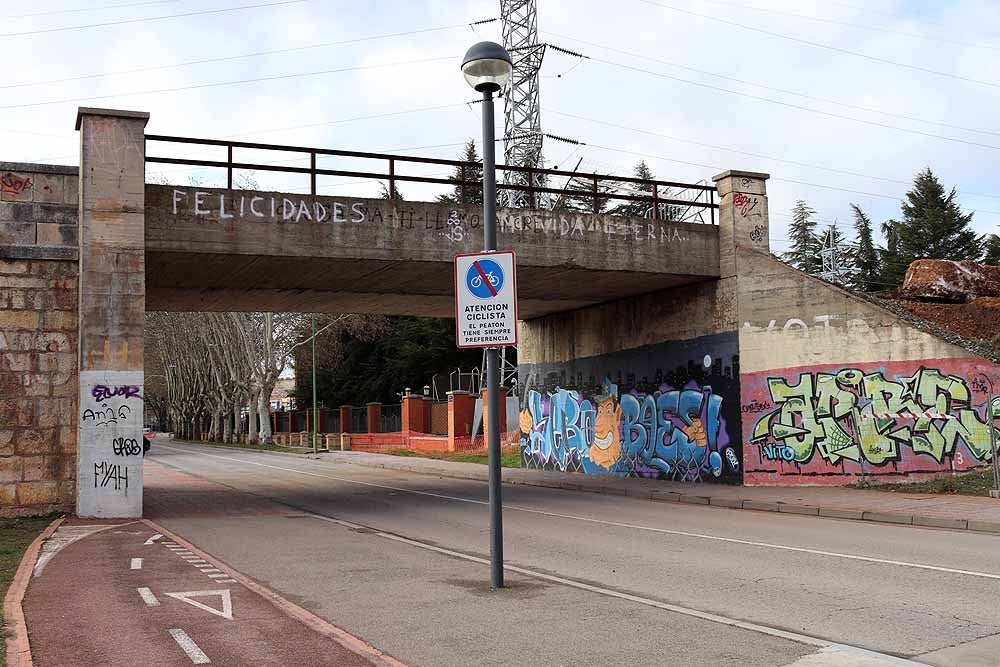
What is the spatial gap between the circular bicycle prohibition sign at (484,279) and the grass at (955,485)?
10933mm

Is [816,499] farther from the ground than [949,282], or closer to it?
closer to it

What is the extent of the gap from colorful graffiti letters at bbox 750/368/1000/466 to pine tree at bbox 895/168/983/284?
149 feet

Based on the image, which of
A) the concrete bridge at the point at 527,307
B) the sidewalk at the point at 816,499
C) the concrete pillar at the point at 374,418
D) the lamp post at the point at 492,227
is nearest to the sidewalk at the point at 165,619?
the lamp post at the point at 492,227

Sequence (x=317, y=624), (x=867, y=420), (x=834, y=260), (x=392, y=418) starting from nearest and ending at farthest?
(x=317, y=624) < (x=867, y=420) < (x=834, y=260) < (x=392, y=418)

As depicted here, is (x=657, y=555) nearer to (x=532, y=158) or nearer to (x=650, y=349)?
(x=650, y=349)

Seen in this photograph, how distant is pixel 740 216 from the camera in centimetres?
2095

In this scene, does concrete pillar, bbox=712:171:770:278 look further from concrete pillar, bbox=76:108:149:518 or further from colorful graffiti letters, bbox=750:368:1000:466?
concrete pillar, bbox=76:108:149:518

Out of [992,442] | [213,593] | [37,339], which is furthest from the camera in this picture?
[37,339]

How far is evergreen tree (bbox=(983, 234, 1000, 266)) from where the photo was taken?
58000 millimetres

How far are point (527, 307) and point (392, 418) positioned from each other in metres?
29.3

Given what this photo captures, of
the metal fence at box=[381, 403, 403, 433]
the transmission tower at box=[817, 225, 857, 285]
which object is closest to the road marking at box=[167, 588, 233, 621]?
the metal fence at box=[381, 403, 403, 433]

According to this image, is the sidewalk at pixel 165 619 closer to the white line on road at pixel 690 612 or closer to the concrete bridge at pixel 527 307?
the white line on road at pixel 690 612

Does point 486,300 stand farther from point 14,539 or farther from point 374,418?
point 374,418

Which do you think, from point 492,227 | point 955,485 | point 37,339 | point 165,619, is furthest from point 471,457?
point 165,619
